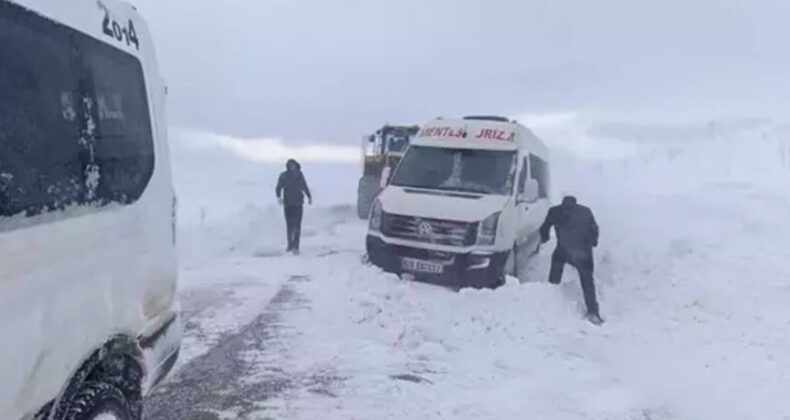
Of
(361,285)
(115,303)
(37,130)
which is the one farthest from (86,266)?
(361,285)

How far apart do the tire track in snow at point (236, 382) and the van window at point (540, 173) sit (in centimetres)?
637

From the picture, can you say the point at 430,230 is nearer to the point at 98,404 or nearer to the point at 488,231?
the point at 488,231

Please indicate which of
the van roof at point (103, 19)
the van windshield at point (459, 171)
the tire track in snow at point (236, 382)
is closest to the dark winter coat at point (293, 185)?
the van windshield at point (459, 171)

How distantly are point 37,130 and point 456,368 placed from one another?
4.59 metres

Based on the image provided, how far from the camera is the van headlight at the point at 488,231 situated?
10.4m

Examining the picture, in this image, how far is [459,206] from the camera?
10.6 metres

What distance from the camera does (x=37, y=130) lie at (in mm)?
2967

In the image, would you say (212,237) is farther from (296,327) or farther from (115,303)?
(115,303)

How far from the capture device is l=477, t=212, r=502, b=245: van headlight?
10.4 meters

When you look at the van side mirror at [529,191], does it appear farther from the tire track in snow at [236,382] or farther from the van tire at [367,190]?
the van tire at [367,190]

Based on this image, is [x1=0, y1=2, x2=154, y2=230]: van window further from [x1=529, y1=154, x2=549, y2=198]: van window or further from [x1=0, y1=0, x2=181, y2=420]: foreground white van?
[x1=529, y1=154, x2=549, y2=198]: van window

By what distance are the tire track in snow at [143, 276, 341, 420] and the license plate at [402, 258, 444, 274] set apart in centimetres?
298

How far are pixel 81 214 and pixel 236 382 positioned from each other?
10.6ft

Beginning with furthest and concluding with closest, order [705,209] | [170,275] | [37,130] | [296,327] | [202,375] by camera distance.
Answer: [705,209]
[296,327]
[202,375]
[170,275]
[37,130]
